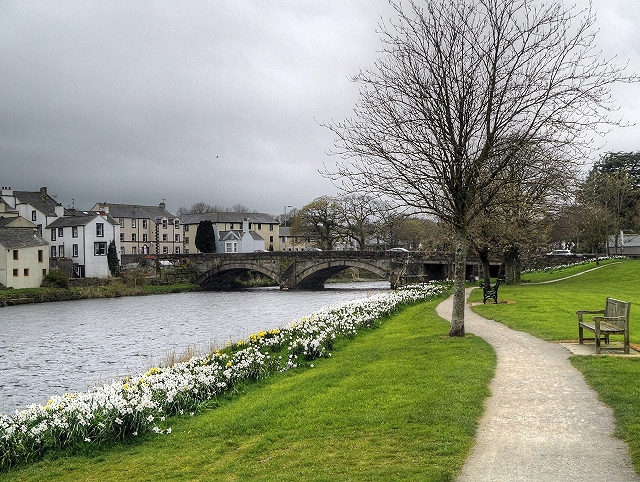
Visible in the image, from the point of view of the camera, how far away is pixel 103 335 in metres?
35.1

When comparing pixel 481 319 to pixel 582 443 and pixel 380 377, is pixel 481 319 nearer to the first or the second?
pixel 380 377

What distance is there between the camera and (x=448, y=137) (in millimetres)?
17797

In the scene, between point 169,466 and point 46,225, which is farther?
point 46,225

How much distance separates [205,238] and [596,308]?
8945cm

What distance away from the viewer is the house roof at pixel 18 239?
197ft

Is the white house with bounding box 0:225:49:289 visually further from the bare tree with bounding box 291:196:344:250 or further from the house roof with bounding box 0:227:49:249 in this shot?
the bare tree with bounding box 291:196:344:250

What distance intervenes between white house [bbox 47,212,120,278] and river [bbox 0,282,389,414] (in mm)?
13682

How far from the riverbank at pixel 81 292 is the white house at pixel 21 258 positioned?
226 centimetres

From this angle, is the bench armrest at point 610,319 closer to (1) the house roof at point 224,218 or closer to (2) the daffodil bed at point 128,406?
(2) the daffodil bed at point 128,406

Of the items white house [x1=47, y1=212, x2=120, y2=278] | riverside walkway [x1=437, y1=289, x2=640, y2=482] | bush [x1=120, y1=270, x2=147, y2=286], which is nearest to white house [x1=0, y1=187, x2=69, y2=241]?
white house [x1=47, y1=212, x2=120, y2=278]

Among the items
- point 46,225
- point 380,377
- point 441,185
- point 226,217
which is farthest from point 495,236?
point 226,217

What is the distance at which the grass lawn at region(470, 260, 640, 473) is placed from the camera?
9461 mm

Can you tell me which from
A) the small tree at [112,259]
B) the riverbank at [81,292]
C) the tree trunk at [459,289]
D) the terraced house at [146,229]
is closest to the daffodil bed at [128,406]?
the tree trunk at [459,289]

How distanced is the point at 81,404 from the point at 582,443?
8.40 m
